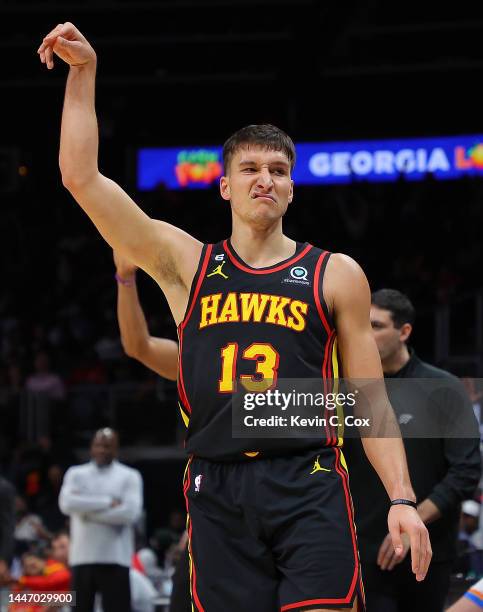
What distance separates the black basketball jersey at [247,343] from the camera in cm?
360

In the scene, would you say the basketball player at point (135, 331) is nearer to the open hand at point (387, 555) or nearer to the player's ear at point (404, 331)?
the open hand at point (387, 555)

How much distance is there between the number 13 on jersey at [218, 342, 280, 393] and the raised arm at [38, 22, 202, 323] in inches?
14.0

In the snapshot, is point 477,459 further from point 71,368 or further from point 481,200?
point 481,200

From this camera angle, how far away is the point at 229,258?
3871 mm

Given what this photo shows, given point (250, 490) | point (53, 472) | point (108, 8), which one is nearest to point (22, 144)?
point (108, 8)

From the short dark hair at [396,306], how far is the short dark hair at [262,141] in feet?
5.55

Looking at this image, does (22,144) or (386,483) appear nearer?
(386,483)

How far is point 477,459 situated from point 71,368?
1062 centimetres

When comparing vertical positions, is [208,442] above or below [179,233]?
below

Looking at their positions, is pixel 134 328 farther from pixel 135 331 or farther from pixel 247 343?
pixel 247 343

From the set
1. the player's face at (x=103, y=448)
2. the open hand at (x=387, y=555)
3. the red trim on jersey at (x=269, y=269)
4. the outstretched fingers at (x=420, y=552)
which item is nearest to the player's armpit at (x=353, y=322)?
the red trim on jersey at (x=269, y=269)

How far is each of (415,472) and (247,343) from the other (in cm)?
187

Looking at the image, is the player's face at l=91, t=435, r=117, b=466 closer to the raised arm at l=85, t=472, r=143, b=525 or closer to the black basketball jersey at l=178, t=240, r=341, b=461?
the raised arm at l=85, t=472, r=143, b=525

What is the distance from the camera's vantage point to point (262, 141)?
3865mm
